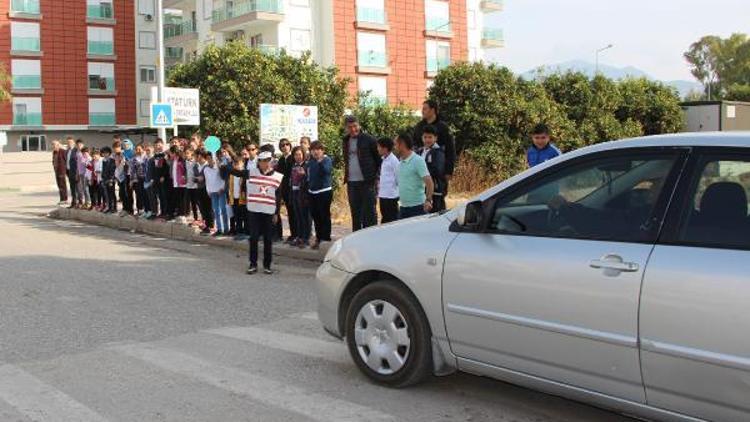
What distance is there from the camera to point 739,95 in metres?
68.3

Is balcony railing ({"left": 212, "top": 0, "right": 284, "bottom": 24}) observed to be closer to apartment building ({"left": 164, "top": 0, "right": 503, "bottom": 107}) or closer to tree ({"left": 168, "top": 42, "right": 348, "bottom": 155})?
apartment building ({"left": 164, "top": 0, "right": 503, "bottom": 107})

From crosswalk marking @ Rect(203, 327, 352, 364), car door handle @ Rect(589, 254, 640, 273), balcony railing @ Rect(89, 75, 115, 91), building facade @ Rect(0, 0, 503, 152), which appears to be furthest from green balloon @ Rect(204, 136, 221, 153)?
balcony railing @ Rect(89, 75, 115, 91)

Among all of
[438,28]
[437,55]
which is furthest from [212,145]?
[438,28]

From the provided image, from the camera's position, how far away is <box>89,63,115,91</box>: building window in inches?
2440

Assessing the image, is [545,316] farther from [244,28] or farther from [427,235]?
[244,28]

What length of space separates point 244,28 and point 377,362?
148ft

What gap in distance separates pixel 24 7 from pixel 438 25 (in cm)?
3309

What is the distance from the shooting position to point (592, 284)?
3779 millimetres

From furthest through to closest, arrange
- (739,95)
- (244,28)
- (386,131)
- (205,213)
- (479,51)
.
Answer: (739,95) < (479,51) < (244,28) < (386,131) < (205,213)

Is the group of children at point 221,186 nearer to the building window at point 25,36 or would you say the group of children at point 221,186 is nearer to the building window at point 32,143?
the building window at point 32,143

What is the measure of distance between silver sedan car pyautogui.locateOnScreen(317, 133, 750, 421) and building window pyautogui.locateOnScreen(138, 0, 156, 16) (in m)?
63.1

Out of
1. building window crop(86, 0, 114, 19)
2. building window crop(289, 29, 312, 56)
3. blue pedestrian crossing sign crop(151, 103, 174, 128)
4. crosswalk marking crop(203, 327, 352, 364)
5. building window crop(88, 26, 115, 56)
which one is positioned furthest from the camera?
building window crop(88, 26, 115, 56)

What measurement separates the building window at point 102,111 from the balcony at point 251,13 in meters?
19.7

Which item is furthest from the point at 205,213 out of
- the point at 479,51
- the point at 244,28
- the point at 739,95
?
the point at 739,95
